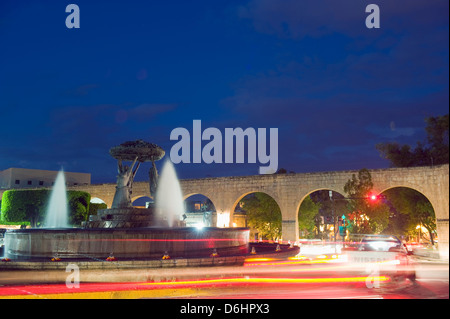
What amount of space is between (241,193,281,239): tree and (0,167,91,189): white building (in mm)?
31354

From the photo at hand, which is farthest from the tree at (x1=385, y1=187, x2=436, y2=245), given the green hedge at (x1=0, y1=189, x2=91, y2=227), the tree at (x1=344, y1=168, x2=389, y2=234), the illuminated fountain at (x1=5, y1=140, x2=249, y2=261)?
the green hedge at (x1=0, y1=189, x2=91, y2=227)

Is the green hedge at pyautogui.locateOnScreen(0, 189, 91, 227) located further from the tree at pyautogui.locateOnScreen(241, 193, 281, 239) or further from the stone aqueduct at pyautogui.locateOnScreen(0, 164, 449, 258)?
the tree at pyautogui.locateOnScreen(241, 193, 281, 239)

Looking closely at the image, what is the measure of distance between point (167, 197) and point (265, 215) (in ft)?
53.5

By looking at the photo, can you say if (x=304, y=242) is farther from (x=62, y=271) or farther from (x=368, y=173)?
(x=62, y=271)

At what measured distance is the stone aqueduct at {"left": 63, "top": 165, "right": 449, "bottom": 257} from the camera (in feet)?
75.6

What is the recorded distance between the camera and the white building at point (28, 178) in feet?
174

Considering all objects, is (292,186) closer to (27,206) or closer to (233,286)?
(233,286)

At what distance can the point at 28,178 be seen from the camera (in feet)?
180

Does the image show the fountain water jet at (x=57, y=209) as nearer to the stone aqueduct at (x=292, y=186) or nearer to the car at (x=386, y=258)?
the stone aqueduct at (x=292, y=186)

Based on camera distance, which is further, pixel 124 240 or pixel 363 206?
pixel 363 206

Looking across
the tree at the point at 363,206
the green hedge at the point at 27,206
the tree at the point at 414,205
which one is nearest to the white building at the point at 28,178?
the green hedge at the point at 27,206

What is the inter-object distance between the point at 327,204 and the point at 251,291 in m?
38.8

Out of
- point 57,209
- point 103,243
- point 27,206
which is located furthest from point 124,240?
point 27,206
